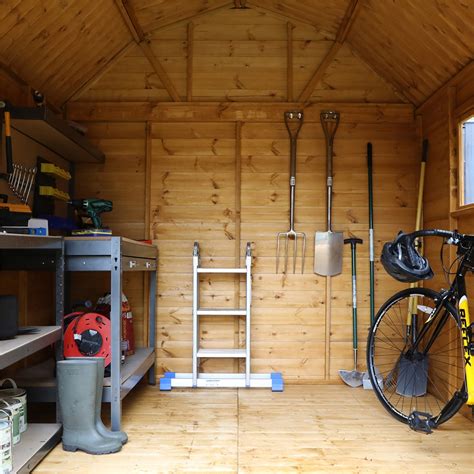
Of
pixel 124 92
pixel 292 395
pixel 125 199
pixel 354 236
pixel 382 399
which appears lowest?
pixel 292 395

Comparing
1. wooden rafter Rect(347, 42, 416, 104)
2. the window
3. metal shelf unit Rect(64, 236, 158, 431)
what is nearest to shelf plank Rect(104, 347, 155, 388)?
metal shelf unit Rect(64, 236, 158, 431)

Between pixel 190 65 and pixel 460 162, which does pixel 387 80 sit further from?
pixel 190 65

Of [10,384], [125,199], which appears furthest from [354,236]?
[10,384]

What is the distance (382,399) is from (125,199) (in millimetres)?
2596

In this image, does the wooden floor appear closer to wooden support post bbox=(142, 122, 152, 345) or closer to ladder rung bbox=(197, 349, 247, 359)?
ladder rung bbox=(197, 349, 247, 359)

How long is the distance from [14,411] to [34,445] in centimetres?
21

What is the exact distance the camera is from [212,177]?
13.5 feet

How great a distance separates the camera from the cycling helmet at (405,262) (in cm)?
250

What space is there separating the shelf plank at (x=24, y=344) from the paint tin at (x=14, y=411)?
0.33 m

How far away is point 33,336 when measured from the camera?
246cm

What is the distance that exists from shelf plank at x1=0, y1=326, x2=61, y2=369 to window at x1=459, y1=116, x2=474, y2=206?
9.38ft

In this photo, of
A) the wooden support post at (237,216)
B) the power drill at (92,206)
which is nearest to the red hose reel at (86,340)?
the power drill at (92,206)

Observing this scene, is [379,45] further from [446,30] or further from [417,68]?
[446,30]

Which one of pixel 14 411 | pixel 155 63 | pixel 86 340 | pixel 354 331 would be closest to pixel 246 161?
pixel 155 63
